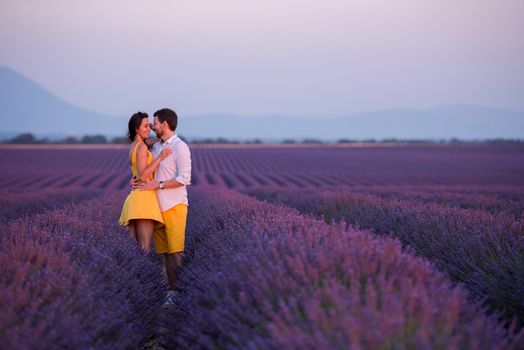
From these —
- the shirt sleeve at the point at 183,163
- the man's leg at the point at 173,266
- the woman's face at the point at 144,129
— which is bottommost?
the man's leg at the point at 173,266

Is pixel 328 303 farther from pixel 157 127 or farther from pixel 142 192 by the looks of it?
pixel 157 127

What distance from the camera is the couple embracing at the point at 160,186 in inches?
215

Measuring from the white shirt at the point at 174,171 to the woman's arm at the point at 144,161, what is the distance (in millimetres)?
99

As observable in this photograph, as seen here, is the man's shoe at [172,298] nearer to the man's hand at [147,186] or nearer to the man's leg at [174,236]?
the man's leg at [174,236]

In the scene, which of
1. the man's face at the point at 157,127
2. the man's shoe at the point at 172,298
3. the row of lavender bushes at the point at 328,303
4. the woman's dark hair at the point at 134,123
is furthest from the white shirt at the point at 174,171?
the row of lavender bushes at the point at 328,303

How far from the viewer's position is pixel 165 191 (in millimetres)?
5582

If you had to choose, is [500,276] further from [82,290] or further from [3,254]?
[3,254]

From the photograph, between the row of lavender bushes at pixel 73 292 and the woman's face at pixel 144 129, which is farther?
the woman's face at pixel 144 129

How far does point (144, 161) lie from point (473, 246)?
2.84 metres

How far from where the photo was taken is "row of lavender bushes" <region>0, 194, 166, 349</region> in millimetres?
2754

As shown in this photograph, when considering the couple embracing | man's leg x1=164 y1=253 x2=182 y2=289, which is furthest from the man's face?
man's leg x1=164 y1=253 x2=182 y2=289

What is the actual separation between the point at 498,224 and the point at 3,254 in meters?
3.69

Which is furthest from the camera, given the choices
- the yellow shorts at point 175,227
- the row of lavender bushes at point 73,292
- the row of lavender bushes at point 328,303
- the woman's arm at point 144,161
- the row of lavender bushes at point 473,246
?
the yellow shorts at point 175,227

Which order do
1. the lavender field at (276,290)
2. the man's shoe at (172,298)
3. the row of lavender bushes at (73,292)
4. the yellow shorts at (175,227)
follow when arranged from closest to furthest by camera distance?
the lavender field at (276,290) → the row of lavender bushes at (73,292) → the man's shoe at (172,298) → the yellow shorts at (175,227)
